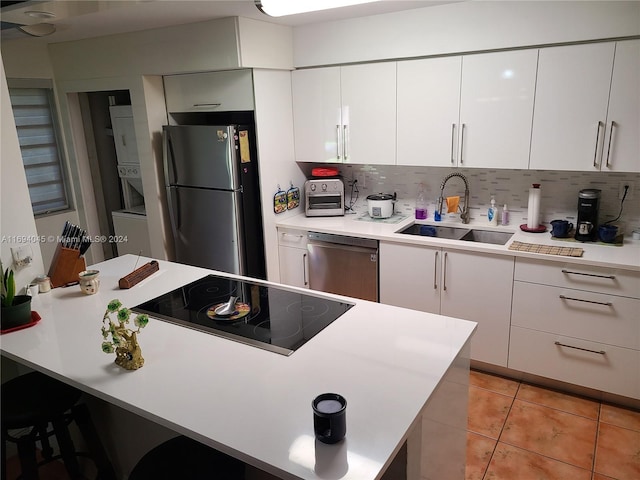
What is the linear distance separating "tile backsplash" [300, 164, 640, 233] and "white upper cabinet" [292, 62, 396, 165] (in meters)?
0.34

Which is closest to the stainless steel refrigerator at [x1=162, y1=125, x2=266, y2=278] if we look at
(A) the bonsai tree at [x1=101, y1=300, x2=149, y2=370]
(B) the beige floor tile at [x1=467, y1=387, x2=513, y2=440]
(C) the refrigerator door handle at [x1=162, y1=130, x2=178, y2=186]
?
(C) the refrigerator door handle at [x1=162, y1=130, x2=178, y2=186]

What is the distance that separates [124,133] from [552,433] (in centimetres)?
392

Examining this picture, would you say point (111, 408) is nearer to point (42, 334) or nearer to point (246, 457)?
point (42, 334)

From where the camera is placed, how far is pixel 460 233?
3414mm

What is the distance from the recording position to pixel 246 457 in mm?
1229

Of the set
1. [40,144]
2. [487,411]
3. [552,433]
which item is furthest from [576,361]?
[40,144]

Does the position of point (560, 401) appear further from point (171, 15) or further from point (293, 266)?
point (171, 15)

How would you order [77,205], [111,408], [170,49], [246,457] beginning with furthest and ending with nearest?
[77,205], [170,49], [111,408], [246,457]

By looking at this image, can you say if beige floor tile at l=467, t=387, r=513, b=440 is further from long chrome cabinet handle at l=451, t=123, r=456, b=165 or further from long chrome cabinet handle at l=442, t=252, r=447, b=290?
long chrome cabinet handle at l=451, t=123, r=456, b=165

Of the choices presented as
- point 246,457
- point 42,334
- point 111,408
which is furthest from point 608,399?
point 42,334

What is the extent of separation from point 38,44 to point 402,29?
3048 millimetres

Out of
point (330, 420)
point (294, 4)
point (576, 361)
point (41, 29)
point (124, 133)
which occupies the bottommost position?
point (576, 361)

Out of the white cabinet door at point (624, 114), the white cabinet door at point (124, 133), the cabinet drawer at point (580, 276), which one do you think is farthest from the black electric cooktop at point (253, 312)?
the white cabinet door at point (124, 133)

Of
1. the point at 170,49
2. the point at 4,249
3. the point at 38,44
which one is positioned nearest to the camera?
the point at 4,249
